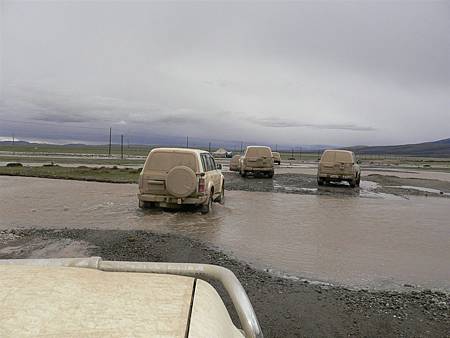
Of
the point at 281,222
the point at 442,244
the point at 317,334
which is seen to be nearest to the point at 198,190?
the point at 281,222

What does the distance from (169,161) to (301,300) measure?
712cm

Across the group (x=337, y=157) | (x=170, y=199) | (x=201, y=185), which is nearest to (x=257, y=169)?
(x=337, y=157)

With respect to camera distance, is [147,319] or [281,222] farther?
[281,222]

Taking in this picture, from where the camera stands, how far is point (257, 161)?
1038 inches

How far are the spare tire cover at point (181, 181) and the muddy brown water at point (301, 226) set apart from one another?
2.32ft

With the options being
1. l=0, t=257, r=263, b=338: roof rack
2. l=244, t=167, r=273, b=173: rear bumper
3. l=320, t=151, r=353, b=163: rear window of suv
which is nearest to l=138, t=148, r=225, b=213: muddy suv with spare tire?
l=0, t=257, r=263, b=338: roof rack

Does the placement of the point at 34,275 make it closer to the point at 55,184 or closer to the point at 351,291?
the point at 351,291

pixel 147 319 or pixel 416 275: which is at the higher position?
pixel 147 319

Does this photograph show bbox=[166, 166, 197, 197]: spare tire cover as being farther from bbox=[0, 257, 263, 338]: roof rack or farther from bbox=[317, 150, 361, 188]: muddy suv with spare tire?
bbox=[317, 150, 361, 188]: muddy suv with spare tire

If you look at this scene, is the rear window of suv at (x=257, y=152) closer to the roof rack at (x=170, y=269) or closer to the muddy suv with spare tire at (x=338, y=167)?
the muddy suv with spare tire at (x=338, y=167)

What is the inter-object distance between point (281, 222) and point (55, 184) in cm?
1251

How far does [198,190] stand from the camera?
11.4 meters

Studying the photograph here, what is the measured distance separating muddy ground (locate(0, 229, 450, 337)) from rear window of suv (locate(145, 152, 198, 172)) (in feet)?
12.5

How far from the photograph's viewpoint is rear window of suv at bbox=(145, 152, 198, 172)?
11.5m
